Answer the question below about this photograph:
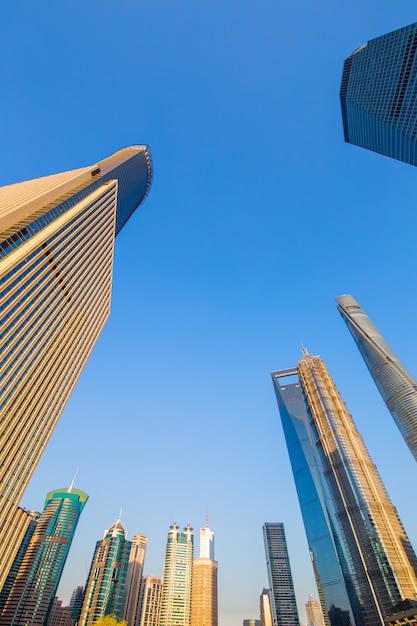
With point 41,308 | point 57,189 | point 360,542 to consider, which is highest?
point 57,189

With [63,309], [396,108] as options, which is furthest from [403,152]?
[63,309]

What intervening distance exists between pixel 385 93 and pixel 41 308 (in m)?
134

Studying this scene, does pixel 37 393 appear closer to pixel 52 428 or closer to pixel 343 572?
pixel 52 428

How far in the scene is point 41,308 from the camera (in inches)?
3184

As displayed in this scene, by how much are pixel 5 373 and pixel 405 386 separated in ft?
659

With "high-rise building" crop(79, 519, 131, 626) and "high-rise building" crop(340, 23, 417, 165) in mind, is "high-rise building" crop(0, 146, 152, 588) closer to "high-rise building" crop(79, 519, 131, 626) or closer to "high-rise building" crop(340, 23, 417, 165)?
"high-rise building" crop(340, 23, 417, 165)

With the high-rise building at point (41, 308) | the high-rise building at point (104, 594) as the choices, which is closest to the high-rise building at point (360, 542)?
the high-rise building at point (104, 594)

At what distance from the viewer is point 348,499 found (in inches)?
6663

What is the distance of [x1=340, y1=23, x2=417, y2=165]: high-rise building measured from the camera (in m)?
110

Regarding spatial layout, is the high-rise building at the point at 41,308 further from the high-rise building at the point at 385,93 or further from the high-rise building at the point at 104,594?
the high-rise building at the point at 104,594

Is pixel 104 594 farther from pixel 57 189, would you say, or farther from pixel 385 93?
pixel 385 93

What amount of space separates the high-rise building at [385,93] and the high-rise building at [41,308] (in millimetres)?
101943

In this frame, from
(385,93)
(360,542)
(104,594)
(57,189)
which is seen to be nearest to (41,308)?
(57,189)

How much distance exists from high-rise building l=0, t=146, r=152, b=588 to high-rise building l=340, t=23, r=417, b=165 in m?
102
